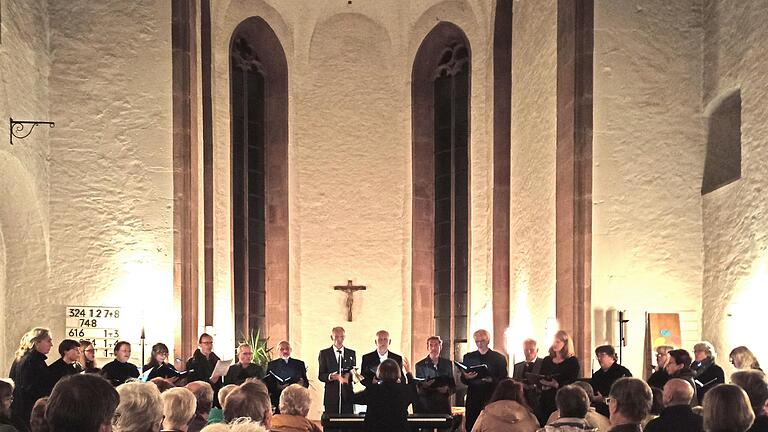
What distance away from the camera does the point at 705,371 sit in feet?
28.5

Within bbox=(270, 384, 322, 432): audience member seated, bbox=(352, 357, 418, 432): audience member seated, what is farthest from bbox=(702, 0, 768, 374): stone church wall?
bbox=(270, 384, 322, 432): audience member seated

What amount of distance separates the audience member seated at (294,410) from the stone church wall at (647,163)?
620 centimetres

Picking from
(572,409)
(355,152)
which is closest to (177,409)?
(572,409)

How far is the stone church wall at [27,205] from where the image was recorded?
1124 cm

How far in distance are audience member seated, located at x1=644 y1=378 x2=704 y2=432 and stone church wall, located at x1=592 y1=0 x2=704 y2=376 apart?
6007 millimetres

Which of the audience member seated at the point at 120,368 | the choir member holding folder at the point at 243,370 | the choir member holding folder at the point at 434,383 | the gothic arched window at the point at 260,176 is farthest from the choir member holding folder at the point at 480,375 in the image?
the gothic arched window at the point at 260,176

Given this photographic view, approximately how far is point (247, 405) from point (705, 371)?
17.7ft

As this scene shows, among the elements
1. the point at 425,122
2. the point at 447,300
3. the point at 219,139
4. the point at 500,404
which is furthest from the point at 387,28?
the point at 500,404

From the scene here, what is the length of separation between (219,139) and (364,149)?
103 inches

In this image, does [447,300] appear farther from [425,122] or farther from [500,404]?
[500,404]

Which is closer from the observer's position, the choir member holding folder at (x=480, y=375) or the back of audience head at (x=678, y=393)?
the back of audience head at (x=678, y=393)

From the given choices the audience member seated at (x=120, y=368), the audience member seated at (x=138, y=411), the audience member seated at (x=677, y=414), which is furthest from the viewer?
the audience member seated at (x=120, y=368)

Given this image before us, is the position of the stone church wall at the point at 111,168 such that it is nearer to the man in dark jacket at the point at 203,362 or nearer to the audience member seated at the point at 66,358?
the man in dark jacket at the point at 203,362

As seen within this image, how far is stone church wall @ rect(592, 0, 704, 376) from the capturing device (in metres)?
11.3
